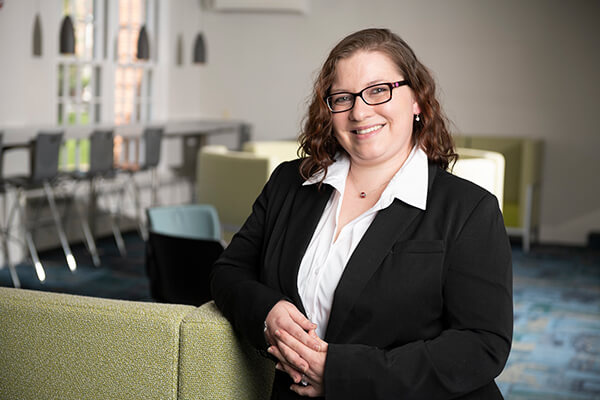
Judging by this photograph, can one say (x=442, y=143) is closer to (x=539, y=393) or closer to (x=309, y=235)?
(x=309, y=235)

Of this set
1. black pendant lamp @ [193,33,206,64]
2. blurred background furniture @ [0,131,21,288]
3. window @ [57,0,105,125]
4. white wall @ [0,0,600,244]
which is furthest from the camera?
black pendant lamp @ [193,33,206,64]

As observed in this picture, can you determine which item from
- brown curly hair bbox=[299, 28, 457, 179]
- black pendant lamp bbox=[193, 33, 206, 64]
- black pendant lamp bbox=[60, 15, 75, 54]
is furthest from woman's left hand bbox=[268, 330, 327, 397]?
black pendant lamp bbox=[193, 33, 206, 64]

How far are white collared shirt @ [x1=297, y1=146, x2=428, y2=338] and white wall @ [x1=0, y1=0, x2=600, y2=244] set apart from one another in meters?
5.82

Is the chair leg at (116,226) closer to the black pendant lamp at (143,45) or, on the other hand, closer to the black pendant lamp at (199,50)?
the black pendant lamp at (143,45)

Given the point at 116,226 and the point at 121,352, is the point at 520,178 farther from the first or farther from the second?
the point at 121,352

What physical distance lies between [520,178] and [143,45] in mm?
4053

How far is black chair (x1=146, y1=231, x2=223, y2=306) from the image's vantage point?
330 centimetres

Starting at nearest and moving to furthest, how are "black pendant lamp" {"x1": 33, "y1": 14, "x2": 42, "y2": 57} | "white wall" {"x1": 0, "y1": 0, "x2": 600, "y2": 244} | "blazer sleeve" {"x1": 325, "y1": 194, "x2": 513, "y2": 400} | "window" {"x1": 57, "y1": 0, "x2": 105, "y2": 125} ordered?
"blazer sleeve" {"x1": 325, "y1": 194, "x2": 513, "y2": 400} < "black pendant lamp" {"x1": 33, "y1": 14, "x2": 42, "y2": 57} < "window" {"x1": 57, "y1": 0, "x2": 105, "y2": 125} < "white wall" {"x1": 0, "y1": 0, "x2": 600, "y2": 244}

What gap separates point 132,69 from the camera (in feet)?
28.5

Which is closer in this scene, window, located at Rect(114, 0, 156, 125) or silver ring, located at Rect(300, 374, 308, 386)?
silver ring, located at Rect(300, 374, 308, 386)

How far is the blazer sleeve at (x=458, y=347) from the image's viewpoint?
152 centimetres

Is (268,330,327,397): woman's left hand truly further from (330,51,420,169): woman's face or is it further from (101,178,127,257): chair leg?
(101,178,127,257): chair leg

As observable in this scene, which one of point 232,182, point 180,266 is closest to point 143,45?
point 232,182

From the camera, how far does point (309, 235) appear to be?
1761 mm
